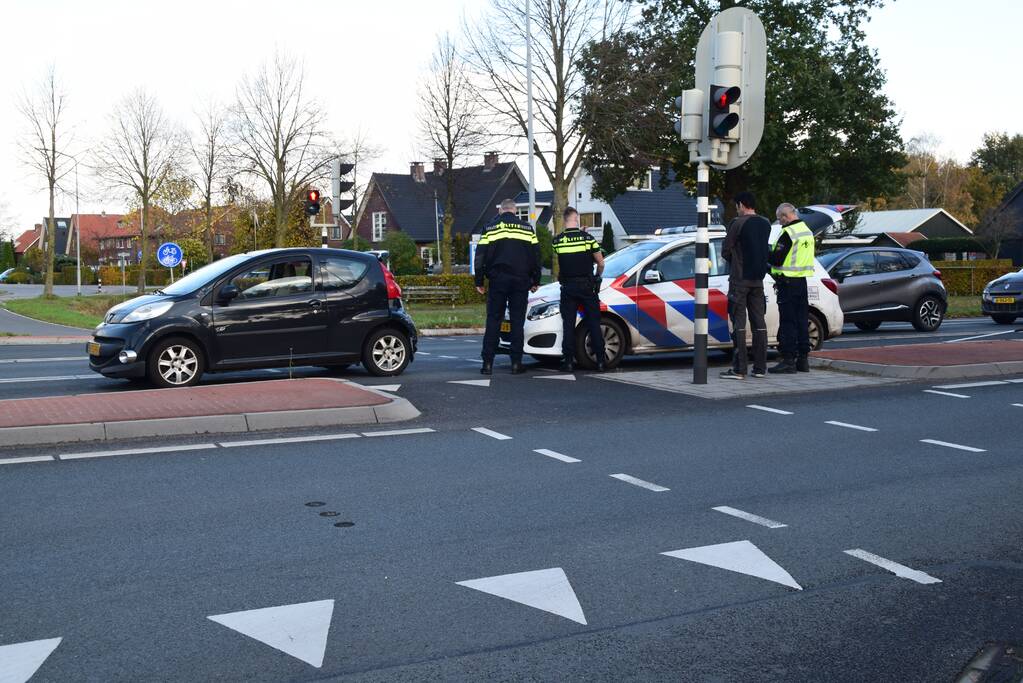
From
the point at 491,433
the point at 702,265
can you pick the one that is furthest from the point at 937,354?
the point at 491,433

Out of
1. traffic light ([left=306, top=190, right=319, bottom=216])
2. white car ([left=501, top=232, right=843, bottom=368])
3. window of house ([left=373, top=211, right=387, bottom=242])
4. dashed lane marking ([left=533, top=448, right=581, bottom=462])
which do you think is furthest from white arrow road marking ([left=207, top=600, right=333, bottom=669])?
window of house ([left=373, top=211, right=387, bottom=242])

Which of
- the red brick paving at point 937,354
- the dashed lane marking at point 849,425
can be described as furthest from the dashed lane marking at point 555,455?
the red brick paving at point 937,354

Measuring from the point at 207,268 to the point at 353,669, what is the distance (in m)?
9.24

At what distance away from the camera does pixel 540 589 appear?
4.59 m

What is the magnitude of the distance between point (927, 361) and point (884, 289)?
8.54m

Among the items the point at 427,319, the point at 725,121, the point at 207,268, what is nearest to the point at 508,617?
the point at 725,121

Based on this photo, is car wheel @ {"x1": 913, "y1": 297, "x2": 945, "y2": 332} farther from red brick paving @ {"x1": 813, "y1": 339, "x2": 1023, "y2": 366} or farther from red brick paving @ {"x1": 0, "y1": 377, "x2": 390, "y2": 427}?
red brick paving @ {"x1": 0, "y1": 377, "x2": 390, "y2": 427}

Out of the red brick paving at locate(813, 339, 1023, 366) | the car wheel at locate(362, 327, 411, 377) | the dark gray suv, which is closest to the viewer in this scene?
the car wheel at locate(362, 327, 411, 377)

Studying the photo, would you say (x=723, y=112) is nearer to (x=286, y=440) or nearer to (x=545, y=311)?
(x=545, y=311)

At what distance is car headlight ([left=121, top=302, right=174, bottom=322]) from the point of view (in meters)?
11.2

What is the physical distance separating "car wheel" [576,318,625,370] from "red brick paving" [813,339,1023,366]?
Answer: 8.30 feet

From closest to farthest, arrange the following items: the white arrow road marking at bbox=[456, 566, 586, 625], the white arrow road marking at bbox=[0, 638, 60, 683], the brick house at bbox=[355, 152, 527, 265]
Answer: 1. the white arrow road marking at bbox=[0, 638, 60, 683]
2. the white arrow road marking at bbox=[456, 566, 586, 625]
3. the brick house at bbox=[355, 152, 527, 265]

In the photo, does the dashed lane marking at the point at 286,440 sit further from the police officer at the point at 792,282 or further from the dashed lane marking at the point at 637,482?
the police officer at the point at 792,282

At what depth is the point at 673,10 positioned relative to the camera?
3872 centimetres
